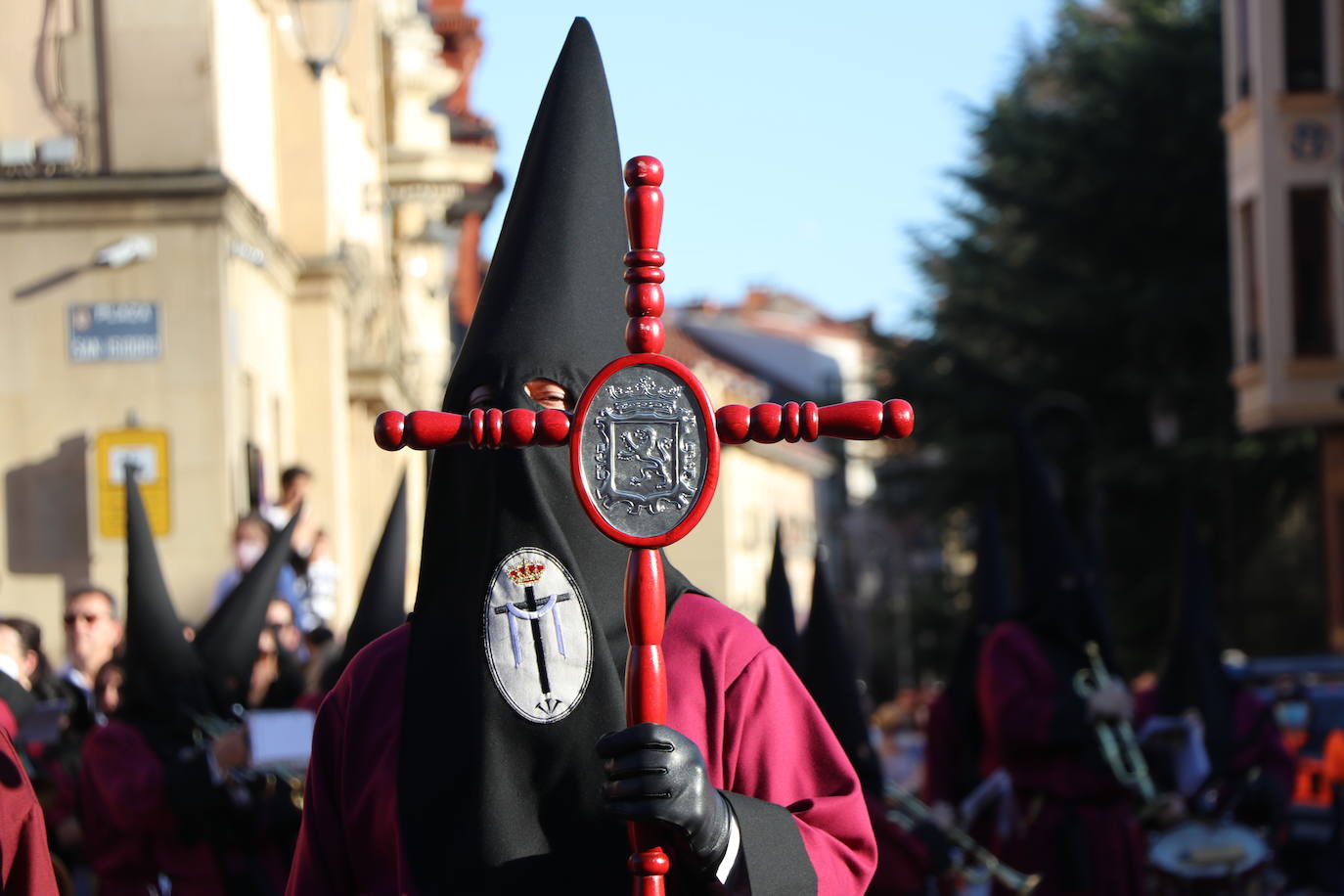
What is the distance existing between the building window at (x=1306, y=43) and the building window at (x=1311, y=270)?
1.42 metres

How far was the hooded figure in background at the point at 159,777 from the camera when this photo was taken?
775 centimetres

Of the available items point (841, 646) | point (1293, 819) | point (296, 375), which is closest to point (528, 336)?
point (841, 646)

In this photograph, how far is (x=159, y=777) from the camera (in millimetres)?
7781

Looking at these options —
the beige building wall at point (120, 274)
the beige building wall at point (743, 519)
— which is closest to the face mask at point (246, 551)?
the beige building wall at point (120, 274)

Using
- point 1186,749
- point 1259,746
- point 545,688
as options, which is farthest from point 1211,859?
point 545,688

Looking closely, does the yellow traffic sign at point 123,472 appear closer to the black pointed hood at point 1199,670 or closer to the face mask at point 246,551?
the face mask at point 246,551

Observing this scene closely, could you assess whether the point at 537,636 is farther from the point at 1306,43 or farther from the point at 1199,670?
the point at 1306,43

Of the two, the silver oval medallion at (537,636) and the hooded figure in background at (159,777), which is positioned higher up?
the silver oval medallion at (537,636)

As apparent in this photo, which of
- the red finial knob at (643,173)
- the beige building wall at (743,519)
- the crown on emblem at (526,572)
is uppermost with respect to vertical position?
the red finial knob at (643,173)

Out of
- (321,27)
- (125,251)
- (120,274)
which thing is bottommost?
(120,274)

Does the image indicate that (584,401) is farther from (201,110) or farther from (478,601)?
(201,110)

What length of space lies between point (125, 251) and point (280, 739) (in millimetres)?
8728

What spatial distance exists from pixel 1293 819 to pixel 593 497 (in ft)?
37.3

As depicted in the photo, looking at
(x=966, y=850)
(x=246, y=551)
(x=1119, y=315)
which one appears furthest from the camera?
(x=1119, y=315)
